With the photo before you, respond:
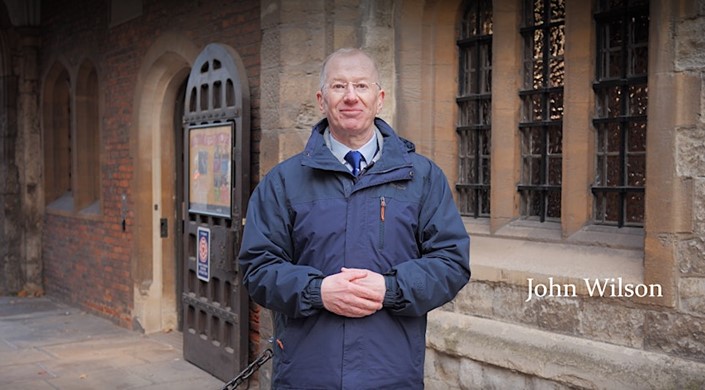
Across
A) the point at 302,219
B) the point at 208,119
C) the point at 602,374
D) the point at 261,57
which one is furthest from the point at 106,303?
the point at 302,219

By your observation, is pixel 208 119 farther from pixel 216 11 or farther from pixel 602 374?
pixel 602 374

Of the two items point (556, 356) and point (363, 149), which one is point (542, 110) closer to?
point (556, 356)

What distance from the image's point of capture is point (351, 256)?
2.69 m

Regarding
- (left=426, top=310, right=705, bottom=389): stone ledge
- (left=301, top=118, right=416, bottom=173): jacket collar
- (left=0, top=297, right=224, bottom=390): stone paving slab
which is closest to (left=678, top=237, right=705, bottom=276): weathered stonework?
(left=426, top=310, right=705, bottom=389): stone ledge

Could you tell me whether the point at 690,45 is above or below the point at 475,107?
above

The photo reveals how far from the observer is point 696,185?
389 centimetres

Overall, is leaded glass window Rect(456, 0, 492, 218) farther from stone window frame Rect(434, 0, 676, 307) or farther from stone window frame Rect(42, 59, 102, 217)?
stone window frame Rect(42, 59, 102, 217)

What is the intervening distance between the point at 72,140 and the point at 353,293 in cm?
815

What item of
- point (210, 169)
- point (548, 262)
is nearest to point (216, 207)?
point (210, 169)

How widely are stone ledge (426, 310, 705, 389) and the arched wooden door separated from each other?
174 cm

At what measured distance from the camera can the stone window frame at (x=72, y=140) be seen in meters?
9.84

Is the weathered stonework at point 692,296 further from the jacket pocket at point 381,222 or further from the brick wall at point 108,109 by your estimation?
the brick wall at point 108,109

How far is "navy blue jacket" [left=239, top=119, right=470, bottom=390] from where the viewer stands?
2633 mm

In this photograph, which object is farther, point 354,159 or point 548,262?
point 548,262
